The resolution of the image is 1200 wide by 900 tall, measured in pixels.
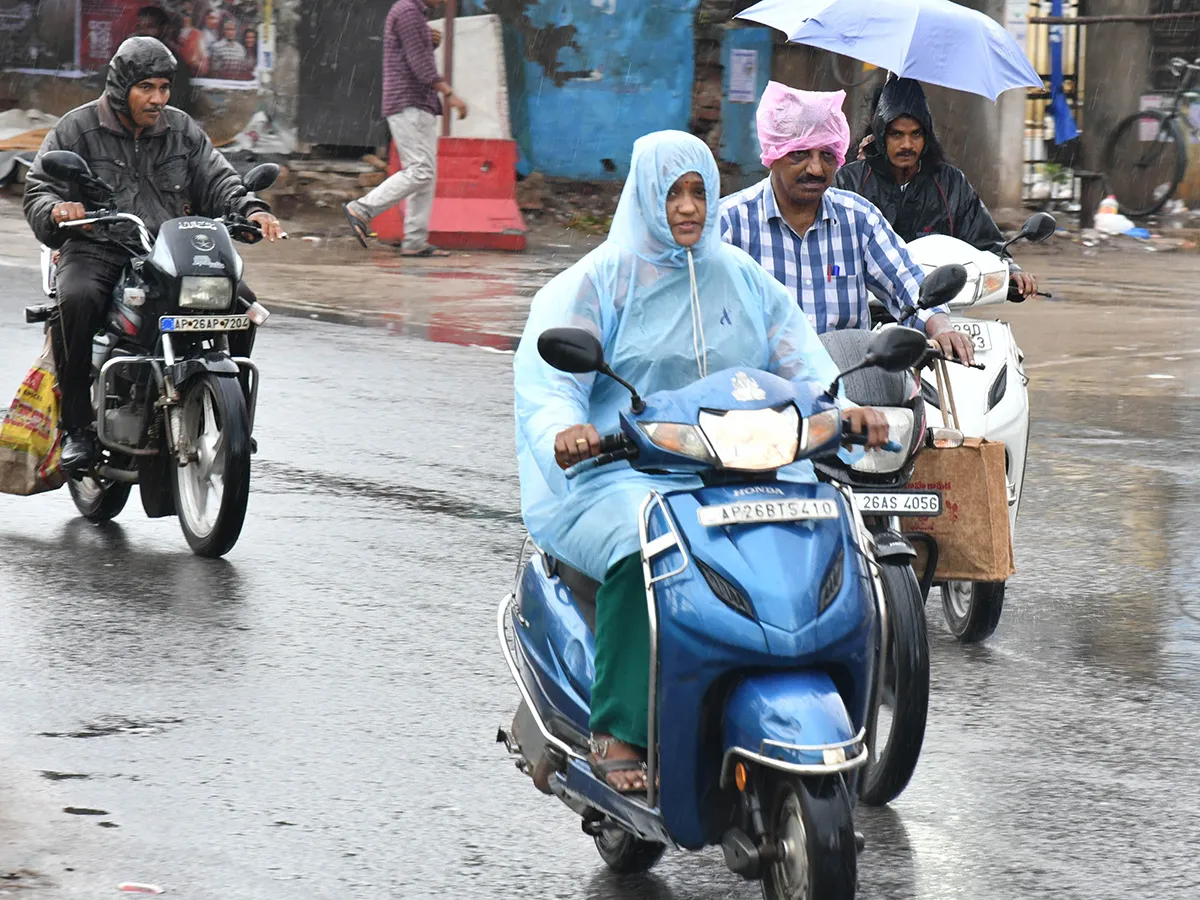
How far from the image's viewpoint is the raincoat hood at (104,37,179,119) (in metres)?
7.68

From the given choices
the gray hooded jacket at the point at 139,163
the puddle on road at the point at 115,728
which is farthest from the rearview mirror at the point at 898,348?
the gray hooded jacket at the point at 139,163

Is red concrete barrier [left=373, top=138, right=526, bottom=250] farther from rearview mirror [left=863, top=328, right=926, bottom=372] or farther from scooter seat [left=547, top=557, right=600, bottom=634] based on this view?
rearview mirror [left=863, top=328, right=926, bottom=372]

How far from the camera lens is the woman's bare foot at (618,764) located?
156 inches

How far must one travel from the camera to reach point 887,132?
7121 millimetres

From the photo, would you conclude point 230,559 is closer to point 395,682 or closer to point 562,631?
point 395,682

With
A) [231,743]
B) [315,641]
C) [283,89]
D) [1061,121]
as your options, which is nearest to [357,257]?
[283,89]

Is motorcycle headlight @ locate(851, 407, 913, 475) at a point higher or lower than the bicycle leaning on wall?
lower

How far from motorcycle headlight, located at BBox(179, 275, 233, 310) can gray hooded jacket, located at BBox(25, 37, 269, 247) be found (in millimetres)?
471

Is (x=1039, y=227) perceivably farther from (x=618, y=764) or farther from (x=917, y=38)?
(x=618, y=764)

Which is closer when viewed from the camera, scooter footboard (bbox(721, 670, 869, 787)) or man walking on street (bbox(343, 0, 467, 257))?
scooter footboard (bbox(721, 670, 869, 787))

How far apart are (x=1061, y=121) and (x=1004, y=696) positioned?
16.0m

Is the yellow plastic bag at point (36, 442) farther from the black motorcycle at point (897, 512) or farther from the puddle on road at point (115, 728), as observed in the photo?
the black motorcycle at point (897, 512)

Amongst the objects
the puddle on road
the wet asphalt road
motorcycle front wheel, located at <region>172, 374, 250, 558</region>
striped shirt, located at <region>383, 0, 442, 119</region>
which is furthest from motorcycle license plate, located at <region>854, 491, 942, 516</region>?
striped shirt, located at <region>383, 0, 442, 119</region>

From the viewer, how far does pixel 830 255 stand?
6039 mm
